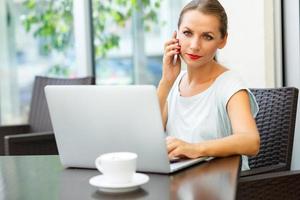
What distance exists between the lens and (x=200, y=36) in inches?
64.3

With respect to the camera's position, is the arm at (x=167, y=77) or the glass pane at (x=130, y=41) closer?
the arm at (x=167, y=77)

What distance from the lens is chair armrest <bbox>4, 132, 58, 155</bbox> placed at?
2570mm

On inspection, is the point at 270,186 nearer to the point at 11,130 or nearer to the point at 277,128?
the point at 277,128

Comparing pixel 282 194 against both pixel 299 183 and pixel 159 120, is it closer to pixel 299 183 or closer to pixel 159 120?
pixel 299 183

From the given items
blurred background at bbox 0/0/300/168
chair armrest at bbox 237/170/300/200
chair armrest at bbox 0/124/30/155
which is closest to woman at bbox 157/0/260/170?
chair armrest at bbox 237/170/300/200

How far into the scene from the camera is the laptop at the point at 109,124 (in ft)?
4.02

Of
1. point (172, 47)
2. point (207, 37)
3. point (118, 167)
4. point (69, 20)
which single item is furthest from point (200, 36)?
point (69, 20)

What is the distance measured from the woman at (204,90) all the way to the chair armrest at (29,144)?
1035 mm

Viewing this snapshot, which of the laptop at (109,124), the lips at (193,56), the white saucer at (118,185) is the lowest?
the white saucer at (118,185)

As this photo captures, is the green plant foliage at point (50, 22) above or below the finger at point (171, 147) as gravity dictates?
above

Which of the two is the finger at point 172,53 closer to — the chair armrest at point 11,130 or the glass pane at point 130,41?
the chair armrest at point 11,130

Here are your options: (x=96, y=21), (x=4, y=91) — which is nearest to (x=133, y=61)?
(x=96, y=21)

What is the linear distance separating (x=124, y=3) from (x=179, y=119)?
2.07 metres

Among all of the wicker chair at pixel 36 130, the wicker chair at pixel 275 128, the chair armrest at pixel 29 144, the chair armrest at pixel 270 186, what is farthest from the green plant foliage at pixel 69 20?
the chair armrest at pixel 270 186
